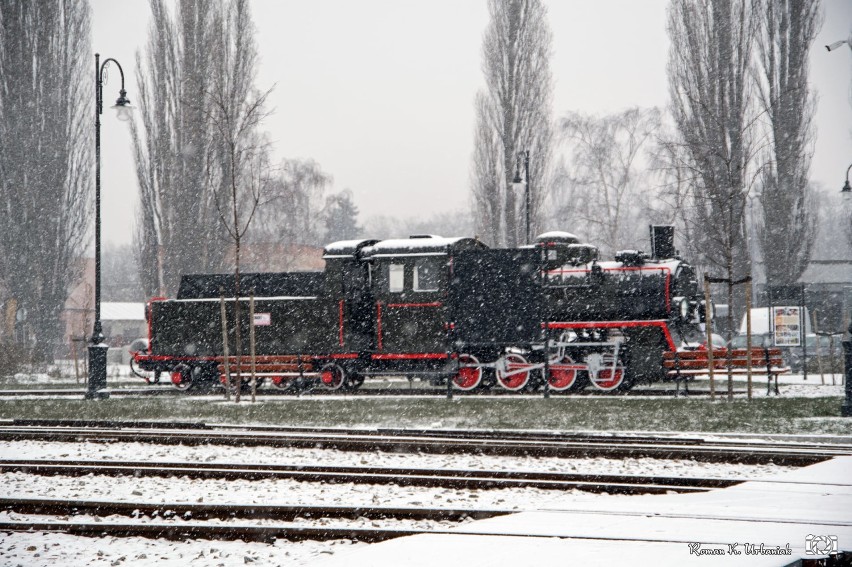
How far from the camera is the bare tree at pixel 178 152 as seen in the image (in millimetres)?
30172

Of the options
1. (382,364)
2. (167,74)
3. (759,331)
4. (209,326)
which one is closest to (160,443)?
(382,364)

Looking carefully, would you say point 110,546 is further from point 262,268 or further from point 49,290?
point 262,268

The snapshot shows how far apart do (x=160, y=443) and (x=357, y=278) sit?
311 inches

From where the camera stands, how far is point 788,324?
20.6 m

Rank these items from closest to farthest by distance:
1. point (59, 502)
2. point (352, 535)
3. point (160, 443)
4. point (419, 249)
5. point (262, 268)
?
point (352, 535) → point (59, 502) → point (160, 443) → point (419, 249) → point (262, 268)

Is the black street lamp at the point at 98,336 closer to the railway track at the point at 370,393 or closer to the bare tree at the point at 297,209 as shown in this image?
the railway track at the point at 370,393

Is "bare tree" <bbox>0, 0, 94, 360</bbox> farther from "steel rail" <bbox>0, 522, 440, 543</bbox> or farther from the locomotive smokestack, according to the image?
"steel rail" <bbox>0, 522, 440, 543</bbox>

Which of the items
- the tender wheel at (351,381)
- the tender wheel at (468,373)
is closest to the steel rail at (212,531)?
the tender wheel at (468,373)

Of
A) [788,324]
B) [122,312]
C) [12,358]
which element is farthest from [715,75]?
[122,312]

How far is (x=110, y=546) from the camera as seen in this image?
17.8 ft

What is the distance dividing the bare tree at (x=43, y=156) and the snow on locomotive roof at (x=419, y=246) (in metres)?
16.5

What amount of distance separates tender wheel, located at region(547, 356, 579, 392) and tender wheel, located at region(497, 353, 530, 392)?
50 cm

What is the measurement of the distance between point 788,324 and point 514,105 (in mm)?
15165

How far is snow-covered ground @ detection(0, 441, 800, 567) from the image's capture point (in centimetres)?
518
